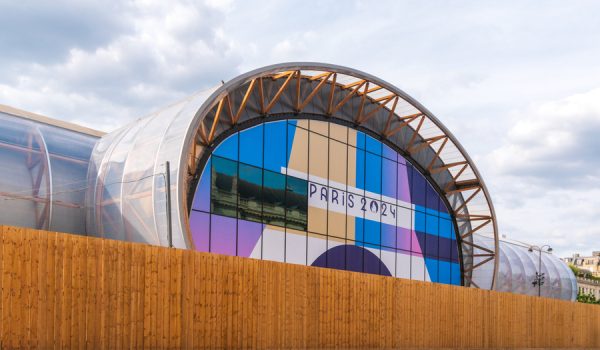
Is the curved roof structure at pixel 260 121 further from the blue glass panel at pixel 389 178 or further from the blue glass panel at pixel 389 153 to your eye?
the blue glass panel at pixel 389 178

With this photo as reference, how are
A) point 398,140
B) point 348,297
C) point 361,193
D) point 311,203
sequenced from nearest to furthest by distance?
point 348,297
point 311,203
point 361,193
point 398,140

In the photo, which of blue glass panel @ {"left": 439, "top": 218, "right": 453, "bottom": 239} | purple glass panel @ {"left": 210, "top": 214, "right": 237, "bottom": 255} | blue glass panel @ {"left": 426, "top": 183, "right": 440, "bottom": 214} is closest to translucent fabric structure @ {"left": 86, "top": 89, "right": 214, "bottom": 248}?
purple glass panel @ {"left": 210, "top": 214, "right": 237, "bottom": 255}

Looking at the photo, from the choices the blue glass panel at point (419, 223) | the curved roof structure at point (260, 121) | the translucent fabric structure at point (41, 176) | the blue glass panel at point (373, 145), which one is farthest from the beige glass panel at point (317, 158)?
the translucent fabric structure at point (41, 176)

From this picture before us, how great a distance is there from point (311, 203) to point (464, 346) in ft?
32.8

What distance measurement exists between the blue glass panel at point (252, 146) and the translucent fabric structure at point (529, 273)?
29753 mm

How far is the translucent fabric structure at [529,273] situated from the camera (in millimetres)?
55094

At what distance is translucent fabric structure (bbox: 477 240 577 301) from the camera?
55.1 m

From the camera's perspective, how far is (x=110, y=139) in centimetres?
2867

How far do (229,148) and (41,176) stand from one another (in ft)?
25.2

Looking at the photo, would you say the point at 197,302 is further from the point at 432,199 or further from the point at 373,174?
the point at 432,199

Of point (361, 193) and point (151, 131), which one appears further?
point (361, 193)

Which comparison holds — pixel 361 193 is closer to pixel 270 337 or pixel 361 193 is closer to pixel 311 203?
pixel 311 203

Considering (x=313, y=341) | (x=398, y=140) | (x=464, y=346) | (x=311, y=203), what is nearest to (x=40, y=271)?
(x=313, y=341)

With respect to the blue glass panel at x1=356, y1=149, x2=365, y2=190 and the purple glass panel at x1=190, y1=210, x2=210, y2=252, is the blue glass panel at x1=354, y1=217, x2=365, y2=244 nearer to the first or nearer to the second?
the blue glass panel at x1=356, y1=149, x2=365, y2=190
